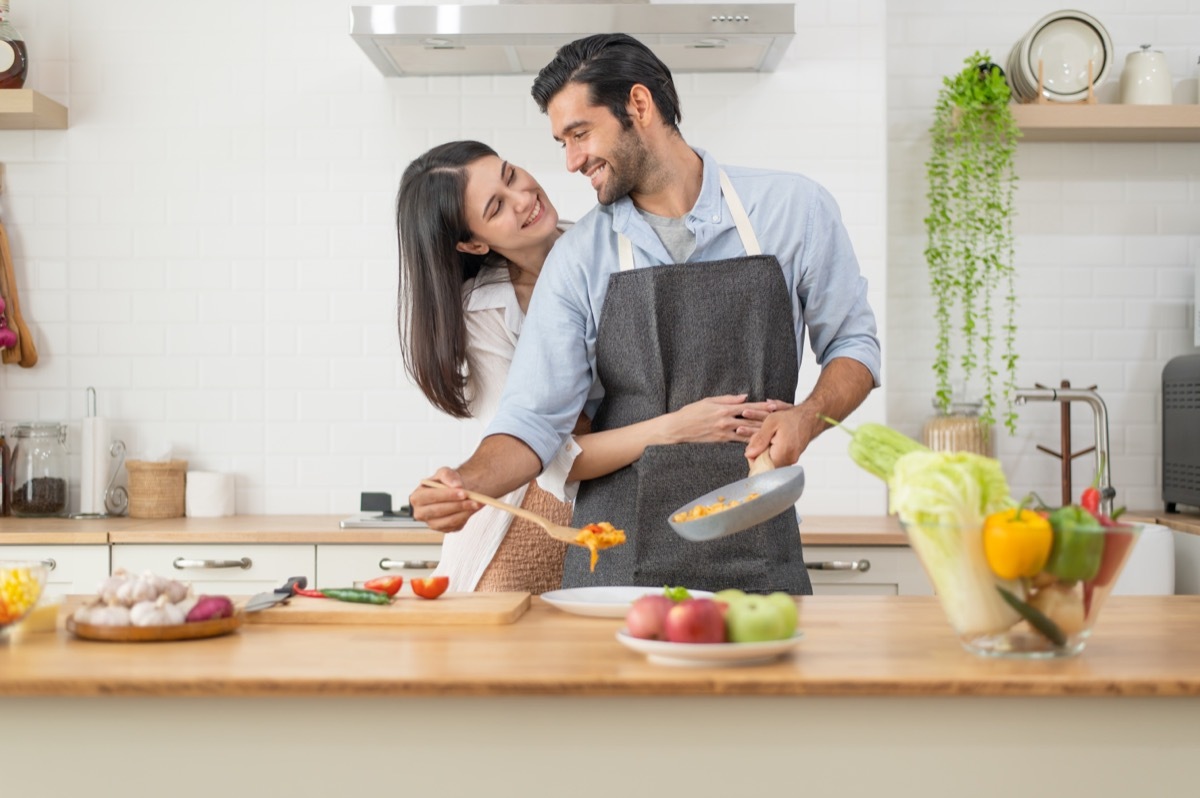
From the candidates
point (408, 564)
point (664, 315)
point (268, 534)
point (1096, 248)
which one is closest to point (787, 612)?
point (664, 315)

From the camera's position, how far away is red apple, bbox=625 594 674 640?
1566mm

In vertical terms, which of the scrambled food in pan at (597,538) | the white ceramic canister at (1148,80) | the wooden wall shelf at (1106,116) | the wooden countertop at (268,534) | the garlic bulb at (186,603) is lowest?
the wooden countertop at (268,534)

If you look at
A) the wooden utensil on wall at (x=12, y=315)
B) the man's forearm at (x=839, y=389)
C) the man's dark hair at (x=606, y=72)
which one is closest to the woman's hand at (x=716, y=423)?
the man's forearm at (x=839, y=389)

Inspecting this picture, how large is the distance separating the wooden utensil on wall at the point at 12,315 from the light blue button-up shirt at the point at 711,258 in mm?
2207

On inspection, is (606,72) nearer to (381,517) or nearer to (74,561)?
(381,517)

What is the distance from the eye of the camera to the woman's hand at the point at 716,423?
235 centimetres

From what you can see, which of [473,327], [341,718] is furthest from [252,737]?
[473,327]

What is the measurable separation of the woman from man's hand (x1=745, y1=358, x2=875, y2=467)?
470 mm

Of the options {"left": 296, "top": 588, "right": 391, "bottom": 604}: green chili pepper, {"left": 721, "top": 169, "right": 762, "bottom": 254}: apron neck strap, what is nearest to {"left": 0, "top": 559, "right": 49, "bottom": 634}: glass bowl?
{"left": 296, "top": 588, "right": 391, "bottom": 604}: green chili pepper

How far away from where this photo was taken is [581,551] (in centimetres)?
253

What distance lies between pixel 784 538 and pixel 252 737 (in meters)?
1.16

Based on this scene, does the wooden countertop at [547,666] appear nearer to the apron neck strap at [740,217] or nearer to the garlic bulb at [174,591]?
the garlic bulb at [174,591]

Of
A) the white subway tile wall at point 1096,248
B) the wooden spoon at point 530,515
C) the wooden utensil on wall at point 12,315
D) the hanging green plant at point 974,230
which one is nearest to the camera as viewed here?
the wooden spoon at point 530,515

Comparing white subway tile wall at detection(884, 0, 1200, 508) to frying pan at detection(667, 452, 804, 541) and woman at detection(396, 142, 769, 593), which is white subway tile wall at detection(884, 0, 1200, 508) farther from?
frying pan at detection(667, 452, 804, 541)
